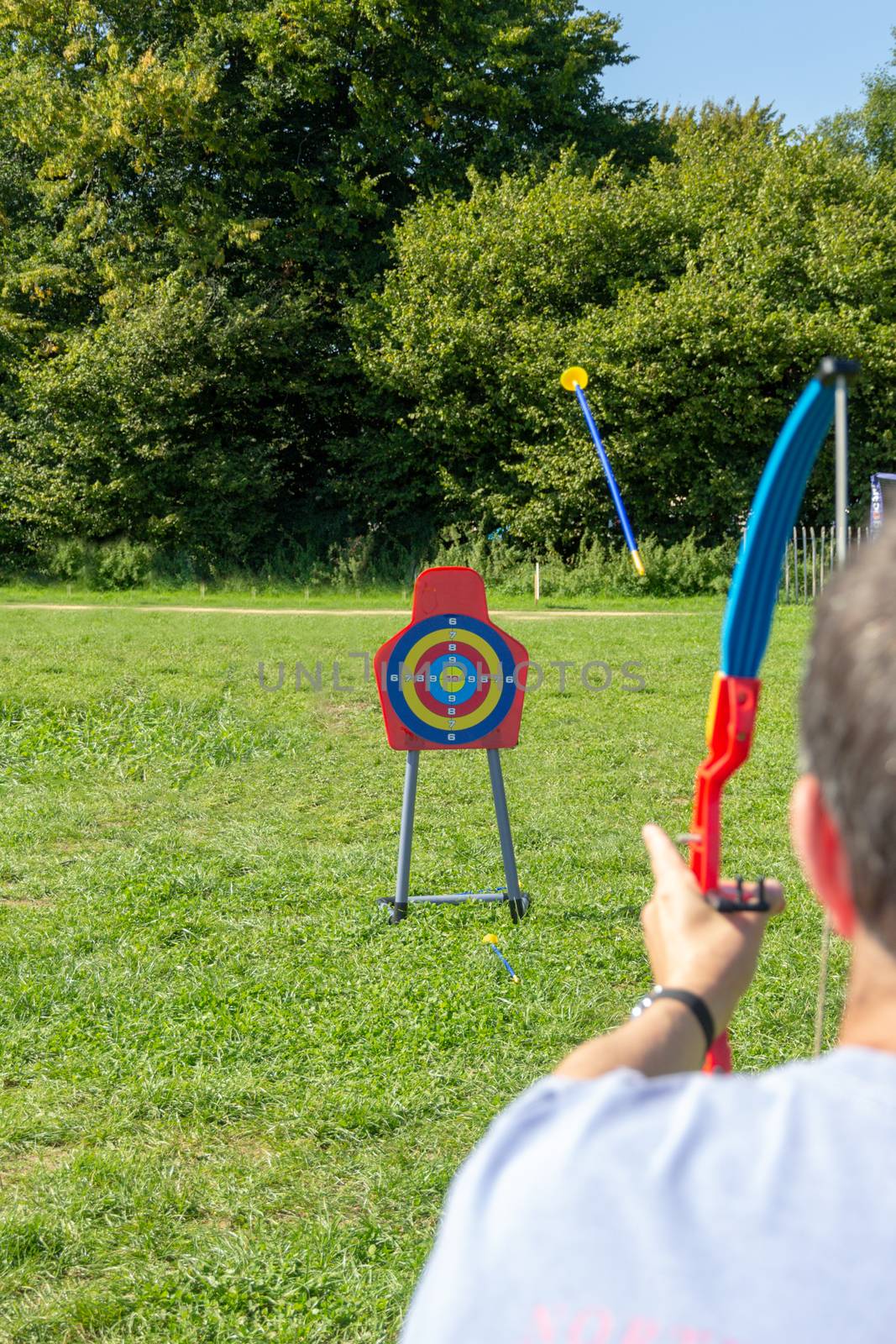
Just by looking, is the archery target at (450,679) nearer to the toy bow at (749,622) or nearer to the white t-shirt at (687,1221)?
the toy bow at (749,622)

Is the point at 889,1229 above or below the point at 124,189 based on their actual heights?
below

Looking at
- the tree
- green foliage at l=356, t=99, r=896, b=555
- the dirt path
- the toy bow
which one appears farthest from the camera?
the tree

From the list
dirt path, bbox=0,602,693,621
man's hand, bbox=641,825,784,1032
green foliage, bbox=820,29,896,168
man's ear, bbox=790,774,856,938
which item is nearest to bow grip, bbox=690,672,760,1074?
man's hand, bbox=641,825,784,1032

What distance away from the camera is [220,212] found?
2247 centimetres

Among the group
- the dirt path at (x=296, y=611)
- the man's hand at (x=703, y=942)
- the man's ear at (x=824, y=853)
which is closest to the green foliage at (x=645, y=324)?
the dirt path at (x=296, y=611)

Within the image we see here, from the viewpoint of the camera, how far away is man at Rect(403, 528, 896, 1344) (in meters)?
0.66

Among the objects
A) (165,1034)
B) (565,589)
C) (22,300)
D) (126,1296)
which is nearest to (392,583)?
(565,589)

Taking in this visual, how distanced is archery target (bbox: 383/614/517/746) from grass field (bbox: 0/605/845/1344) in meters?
0.78

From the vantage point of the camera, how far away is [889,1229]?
0.66m

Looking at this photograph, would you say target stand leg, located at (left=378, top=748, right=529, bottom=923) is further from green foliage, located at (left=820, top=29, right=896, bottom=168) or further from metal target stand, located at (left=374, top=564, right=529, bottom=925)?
green foliage, located at (left=820, top=29, right=896, bottom=168)

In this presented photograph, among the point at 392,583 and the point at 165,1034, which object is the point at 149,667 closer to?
the point at 165,1034

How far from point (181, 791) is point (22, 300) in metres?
18.7

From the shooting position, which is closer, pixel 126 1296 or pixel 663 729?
pixel 126 1296

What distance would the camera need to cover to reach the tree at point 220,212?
21797mm
